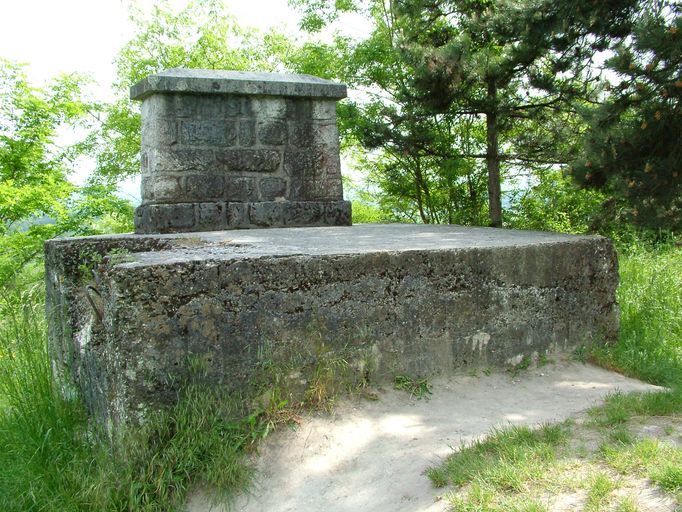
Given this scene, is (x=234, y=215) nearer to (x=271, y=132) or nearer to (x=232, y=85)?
(x=271, y=132)

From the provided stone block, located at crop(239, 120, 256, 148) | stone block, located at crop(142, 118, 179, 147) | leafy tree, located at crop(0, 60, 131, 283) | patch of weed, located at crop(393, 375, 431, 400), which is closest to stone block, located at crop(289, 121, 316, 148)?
stone block, located at crop(239, 120, 256, 148)

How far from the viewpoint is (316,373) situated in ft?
10.6

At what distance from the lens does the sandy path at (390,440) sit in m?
2.67

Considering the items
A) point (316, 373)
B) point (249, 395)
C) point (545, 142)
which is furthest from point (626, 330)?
point (545, 142)

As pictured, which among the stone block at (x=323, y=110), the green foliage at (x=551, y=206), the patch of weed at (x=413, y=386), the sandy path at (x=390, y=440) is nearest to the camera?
the sandy path at (x=390, y=440)

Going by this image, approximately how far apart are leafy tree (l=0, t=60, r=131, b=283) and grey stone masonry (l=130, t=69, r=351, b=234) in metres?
5.99

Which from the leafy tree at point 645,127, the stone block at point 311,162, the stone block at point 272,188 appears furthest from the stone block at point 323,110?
the leafy tree at point 645,127

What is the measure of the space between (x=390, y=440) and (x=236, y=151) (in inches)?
119

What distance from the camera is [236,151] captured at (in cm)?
526

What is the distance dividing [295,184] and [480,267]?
2.17m

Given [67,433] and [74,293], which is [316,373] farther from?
[74,293]

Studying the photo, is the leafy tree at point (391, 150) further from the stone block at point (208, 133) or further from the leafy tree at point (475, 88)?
the stone block at point (208, 133)

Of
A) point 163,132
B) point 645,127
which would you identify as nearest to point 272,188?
point 163,132

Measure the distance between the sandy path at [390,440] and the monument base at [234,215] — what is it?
226 cm
